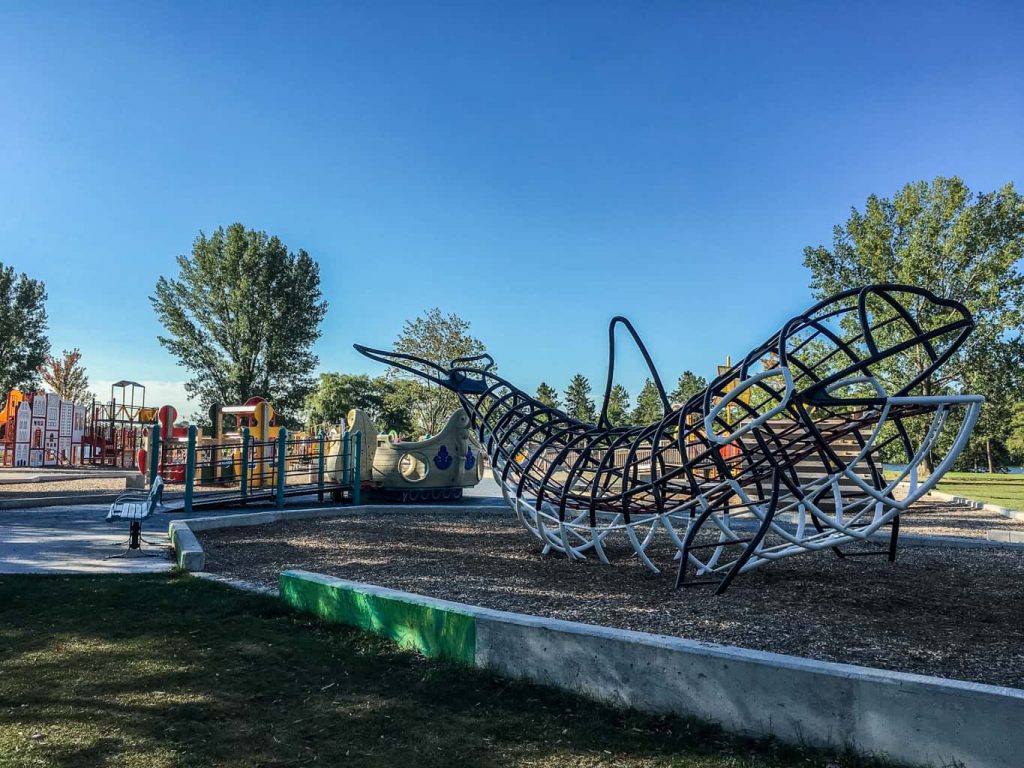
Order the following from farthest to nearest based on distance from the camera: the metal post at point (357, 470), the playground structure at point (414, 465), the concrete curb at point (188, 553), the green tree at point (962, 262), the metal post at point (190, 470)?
the green tree at point (962, 262) → the playground structure at point (414, 465) → the metal post at point (357, 470) → the metal post at point (190, 470) → the concrete curb at point (188, 553)

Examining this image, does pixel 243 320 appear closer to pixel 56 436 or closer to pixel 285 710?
pixel 56 436

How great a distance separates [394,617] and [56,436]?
A: 32639mm

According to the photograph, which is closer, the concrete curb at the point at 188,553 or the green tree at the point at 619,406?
the concrete curb at the point at 188,553

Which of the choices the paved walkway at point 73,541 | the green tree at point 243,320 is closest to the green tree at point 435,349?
the green tree at point 243,320

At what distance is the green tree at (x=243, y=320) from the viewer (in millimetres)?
40500

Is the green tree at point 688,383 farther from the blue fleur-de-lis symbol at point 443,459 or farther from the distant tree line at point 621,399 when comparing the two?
the blue fleur-de-lis symbol at point 443,459

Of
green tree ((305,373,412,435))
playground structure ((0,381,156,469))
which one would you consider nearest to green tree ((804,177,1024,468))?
playground structure ((0,381,156,469))

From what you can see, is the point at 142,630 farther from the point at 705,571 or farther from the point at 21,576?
the point at 705,571

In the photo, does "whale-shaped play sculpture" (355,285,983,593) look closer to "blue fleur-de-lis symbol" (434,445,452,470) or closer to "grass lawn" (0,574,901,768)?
"grass lawn" (0,574,901,768)

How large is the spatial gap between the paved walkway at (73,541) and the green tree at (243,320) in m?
28.5

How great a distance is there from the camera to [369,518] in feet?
37.3

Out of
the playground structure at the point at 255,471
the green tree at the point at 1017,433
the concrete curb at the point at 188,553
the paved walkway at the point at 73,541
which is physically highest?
Answer: the green tree at the point at 1017,433

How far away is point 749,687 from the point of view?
3105mm

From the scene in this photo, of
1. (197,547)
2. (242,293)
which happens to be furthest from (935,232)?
(242,293)
